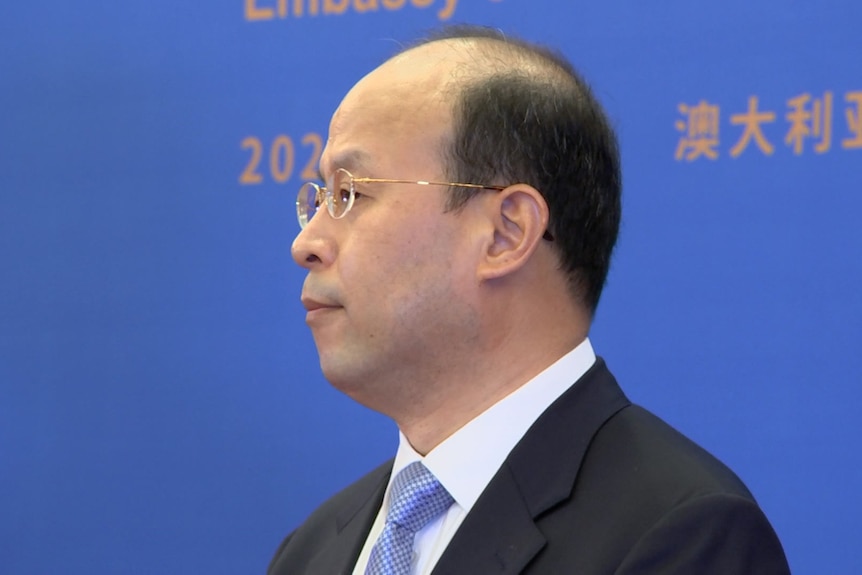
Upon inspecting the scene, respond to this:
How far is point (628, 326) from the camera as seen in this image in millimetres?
1939

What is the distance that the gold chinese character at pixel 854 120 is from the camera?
1811 mm

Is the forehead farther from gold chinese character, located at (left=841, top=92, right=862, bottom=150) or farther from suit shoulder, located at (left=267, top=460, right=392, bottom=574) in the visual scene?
gold chinese character, located at (left=841, top=92, right=862, bottom=150)

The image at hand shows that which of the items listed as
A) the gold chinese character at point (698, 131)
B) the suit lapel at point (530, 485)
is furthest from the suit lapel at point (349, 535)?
the gold chinese character at point (698, 131)

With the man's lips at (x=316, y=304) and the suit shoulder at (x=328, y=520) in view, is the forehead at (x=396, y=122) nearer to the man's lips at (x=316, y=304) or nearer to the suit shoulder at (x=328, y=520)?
the man's lips at (x=316, y=304)

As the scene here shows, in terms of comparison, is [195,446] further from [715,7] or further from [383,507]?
[715,7]

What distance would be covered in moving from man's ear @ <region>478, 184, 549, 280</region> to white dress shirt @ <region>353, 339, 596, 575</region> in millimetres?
132

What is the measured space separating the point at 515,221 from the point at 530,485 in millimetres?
301

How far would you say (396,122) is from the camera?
1.44m

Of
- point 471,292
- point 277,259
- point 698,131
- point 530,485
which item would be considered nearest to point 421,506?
point 530,485

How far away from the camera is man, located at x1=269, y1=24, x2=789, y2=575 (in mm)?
1328

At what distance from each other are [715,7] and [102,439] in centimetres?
129

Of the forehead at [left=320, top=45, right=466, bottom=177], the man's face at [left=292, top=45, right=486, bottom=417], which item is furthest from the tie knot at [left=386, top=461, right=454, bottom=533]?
the forehead at [left=320, top=45, right=466, bottom=177]

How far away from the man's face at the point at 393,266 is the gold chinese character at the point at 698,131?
591 millimetres

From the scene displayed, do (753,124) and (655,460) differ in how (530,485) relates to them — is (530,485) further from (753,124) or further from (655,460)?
(753,124)
